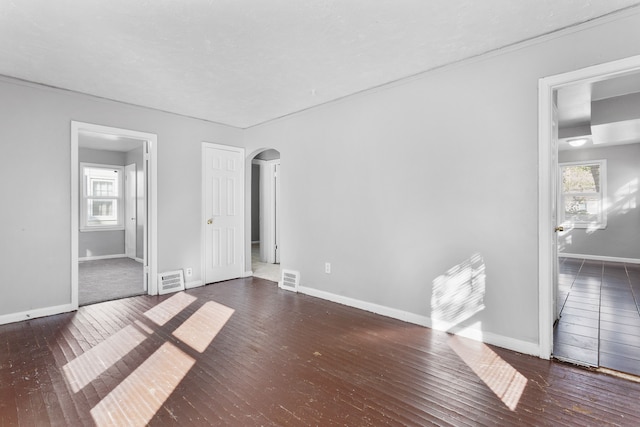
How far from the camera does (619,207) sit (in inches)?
263

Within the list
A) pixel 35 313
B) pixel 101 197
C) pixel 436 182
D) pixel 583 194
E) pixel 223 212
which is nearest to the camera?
pixel 436 182

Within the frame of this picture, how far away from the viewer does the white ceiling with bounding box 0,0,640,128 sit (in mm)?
2145

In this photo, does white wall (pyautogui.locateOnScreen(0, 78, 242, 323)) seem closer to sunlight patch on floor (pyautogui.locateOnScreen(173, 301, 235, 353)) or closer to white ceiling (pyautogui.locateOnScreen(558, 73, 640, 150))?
sunlight patch on floor (pyautogui.locateOnScreen(173, 301, 235, 353))

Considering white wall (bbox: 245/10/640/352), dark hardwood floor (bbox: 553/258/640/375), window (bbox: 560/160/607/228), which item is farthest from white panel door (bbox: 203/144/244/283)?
window (bbox: 560/160/607/228)

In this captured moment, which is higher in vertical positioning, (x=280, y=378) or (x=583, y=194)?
(x=583, y=194)

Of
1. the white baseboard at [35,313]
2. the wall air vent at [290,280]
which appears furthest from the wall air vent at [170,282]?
the wall air vent at [290,280]

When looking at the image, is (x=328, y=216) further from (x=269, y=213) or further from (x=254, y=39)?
(x=269, y=213)

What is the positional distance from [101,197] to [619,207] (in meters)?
11.5

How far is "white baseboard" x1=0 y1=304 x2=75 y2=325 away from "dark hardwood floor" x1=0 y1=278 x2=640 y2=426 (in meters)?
0.11

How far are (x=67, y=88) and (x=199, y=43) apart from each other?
209cm

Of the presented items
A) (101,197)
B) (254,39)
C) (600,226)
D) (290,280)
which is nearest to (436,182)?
(254,39)

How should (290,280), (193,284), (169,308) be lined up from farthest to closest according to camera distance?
(193,284)
(290,280)
(169,308)

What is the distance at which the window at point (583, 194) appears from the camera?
6906 millimetres

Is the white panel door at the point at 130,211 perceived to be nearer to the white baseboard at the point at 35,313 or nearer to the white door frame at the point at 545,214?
the white baseboard at the point at 35,313
